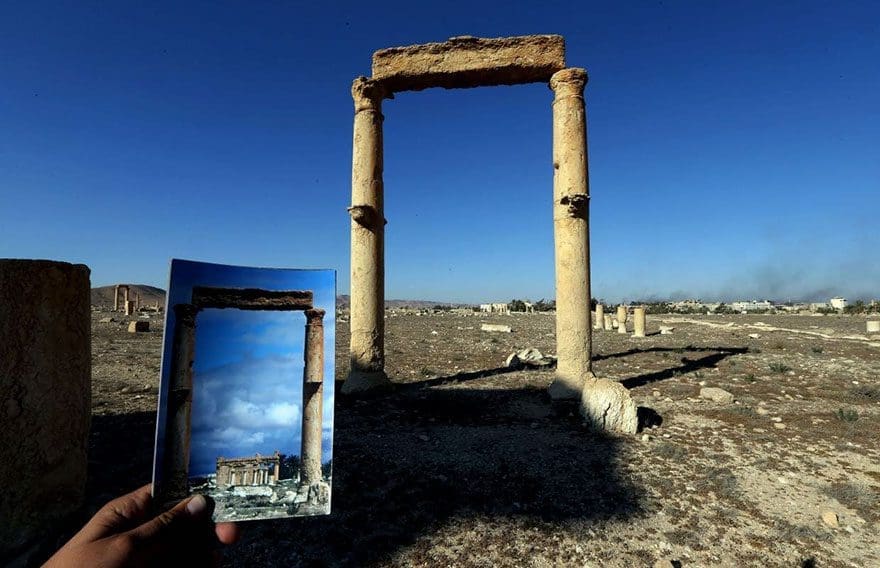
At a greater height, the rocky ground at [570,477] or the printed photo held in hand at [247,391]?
the printed photo held in hand at [247,391]

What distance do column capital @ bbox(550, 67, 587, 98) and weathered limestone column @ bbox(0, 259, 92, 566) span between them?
26.9ft

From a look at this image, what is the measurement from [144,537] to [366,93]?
9.45m

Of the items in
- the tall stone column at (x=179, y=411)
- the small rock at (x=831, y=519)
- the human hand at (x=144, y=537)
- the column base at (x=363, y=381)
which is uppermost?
the tall stone column at (x=179, y=411)

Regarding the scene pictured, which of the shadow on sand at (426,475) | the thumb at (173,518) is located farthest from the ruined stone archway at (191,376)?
the shadow on sand at (426,475)

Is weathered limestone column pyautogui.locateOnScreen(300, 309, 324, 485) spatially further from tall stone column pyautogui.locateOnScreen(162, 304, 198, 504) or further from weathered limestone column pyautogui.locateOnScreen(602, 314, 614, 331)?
weathered limestone column pyautogui.locateOnScreen(602, 314, 614, 331)

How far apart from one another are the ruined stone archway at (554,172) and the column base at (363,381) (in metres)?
0.02

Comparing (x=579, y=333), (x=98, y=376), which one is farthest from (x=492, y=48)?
(x=98, y=376)

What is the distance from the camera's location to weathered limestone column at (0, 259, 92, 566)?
3.67m

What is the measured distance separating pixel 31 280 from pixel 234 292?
322 cm

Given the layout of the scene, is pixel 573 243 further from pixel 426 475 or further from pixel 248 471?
pixel 248 471

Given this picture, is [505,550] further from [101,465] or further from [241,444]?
[101,465]

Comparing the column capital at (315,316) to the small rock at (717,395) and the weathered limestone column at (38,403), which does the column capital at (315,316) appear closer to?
the weathered limestone column at (38,403)

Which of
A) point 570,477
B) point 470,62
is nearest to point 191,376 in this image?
point 570,477

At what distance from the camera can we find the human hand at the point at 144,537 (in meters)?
1.42
